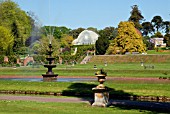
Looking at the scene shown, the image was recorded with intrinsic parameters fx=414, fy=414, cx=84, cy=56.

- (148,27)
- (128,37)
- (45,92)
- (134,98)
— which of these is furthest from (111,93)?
(148,27)

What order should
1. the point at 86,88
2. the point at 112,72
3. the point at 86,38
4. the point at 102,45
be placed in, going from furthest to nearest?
1. the point at 86,38
2. the point at 102,45
3. the point at 112,72
4. the point at 86,88

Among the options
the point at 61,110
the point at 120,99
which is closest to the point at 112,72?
the point at 120,99

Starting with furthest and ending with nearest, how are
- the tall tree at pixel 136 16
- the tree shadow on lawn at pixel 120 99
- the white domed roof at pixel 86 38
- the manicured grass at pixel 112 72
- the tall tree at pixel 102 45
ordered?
the white domed roof at pixel 86 38
the tall tree at pixel 136 16
the tall tree at pixel 102 45
the manicured grass at pixel 112 72
the tree shadow on lawn at pixel 120 99

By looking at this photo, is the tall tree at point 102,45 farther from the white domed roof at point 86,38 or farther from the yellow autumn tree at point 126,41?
the white domed roof at point 86,38

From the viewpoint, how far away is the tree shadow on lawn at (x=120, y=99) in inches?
769

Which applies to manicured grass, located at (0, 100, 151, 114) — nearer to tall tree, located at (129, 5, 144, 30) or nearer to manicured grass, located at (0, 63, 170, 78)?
manicured grass, located at (0, 63, 170, 78)

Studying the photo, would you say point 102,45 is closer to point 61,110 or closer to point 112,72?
point 112,72

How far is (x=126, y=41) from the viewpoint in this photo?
98.2 meters

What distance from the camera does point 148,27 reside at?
179 meters

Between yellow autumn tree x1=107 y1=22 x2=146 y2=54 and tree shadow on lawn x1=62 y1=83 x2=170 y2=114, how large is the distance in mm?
69107

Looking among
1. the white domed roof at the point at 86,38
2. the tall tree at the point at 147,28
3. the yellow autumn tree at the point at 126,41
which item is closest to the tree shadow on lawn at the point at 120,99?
the yellow autumn tree at the point at 126,41

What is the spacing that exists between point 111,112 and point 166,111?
Result: 257 centimetres

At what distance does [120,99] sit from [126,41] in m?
74.6

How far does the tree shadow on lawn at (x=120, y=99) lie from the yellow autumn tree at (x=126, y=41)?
6911cm
